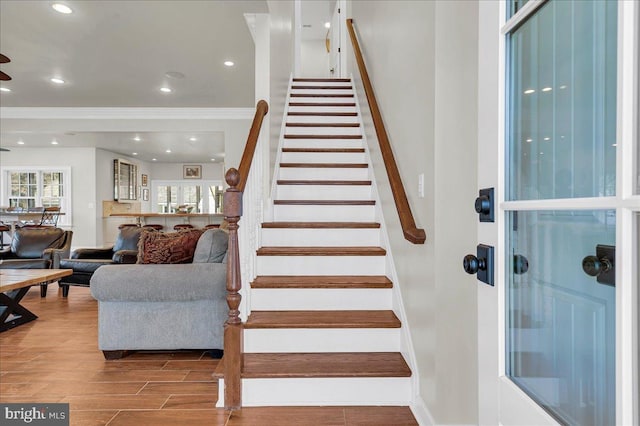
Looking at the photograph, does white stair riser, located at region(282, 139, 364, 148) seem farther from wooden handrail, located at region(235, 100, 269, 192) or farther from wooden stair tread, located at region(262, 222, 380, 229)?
wooden stair tread, located at region(262, 222, 380, 229)

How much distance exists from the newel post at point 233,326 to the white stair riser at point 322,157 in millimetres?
1901

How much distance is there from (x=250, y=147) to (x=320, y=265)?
3.07 feet

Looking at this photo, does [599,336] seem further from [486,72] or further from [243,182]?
[243,182]

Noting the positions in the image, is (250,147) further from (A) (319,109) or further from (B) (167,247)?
(A) (319,109)

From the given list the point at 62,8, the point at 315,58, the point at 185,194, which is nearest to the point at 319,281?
the point at 62,8

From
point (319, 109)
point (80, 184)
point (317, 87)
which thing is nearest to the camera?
point (319, 109)

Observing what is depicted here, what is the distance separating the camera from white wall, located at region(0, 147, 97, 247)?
966 centimetres

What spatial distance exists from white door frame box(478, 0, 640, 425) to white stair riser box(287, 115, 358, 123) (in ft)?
11.8

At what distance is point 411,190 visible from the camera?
208cm

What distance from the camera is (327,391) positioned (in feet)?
6.54

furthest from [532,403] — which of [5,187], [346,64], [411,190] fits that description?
[5,187]

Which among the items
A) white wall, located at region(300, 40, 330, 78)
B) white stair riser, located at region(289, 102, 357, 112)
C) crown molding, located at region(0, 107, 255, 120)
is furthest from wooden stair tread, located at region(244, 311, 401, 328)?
white wall, located at region(300, 40, 330, 78)

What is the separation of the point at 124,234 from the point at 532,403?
538 cm

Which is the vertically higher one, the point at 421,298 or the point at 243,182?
the point at 243,182
